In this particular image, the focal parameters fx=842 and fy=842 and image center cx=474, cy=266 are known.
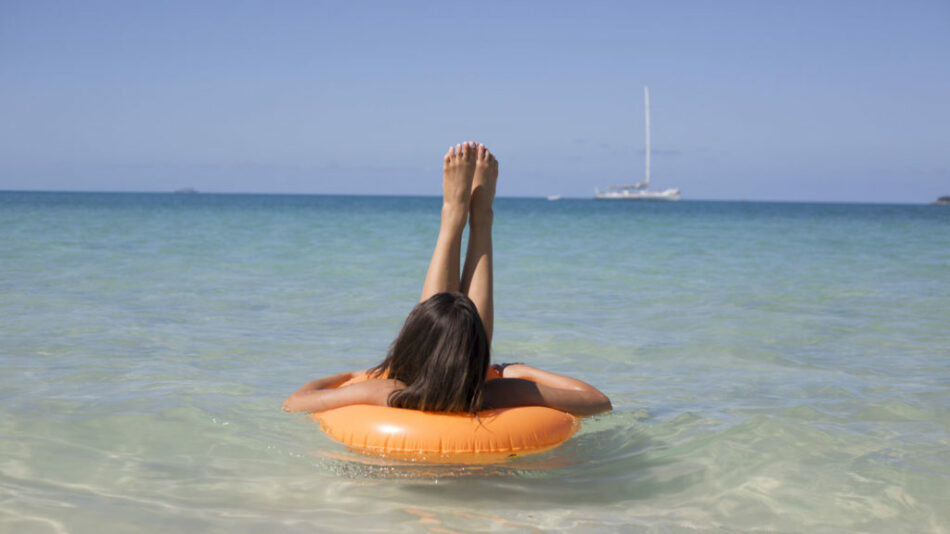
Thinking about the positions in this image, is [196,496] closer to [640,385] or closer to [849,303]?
[640,385]

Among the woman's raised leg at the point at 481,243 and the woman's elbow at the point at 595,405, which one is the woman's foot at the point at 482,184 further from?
the woman's elbow at the point at 595,405

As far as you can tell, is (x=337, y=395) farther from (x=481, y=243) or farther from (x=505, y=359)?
(x=505, y=359)

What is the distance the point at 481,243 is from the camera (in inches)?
172

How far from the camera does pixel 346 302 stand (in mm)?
8289

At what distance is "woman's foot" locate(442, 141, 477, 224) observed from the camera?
175 inches

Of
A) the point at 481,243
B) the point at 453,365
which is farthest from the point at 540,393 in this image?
the point at 481,243

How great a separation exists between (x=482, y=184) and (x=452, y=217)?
1.05 ft

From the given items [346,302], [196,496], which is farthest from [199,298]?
[196,496]

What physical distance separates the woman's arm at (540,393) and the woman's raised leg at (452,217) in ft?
1.75

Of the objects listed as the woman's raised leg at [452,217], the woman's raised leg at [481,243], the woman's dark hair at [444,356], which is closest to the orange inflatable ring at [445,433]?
the woman's dark hair at [444,356]

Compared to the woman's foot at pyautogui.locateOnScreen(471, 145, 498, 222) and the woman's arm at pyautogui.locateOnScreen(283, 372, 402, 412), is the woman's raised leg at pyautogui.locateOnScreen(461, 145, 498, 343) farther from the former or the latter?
the woman's arm at pyautogui.locateOnScreen(283, 372, 402, 412)

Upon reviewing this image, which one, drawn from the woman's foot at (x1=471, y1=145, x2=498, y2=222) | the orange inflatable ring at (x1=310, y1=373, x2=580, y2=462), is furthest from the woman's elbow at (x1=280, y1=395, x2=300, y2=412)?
the woman's foot at (x1=471, y1=145, x2=498, y2=222)

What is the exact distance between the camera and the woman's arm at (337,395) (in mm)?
3516

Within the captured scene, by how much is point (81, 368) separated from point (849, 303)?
720 centimetres
